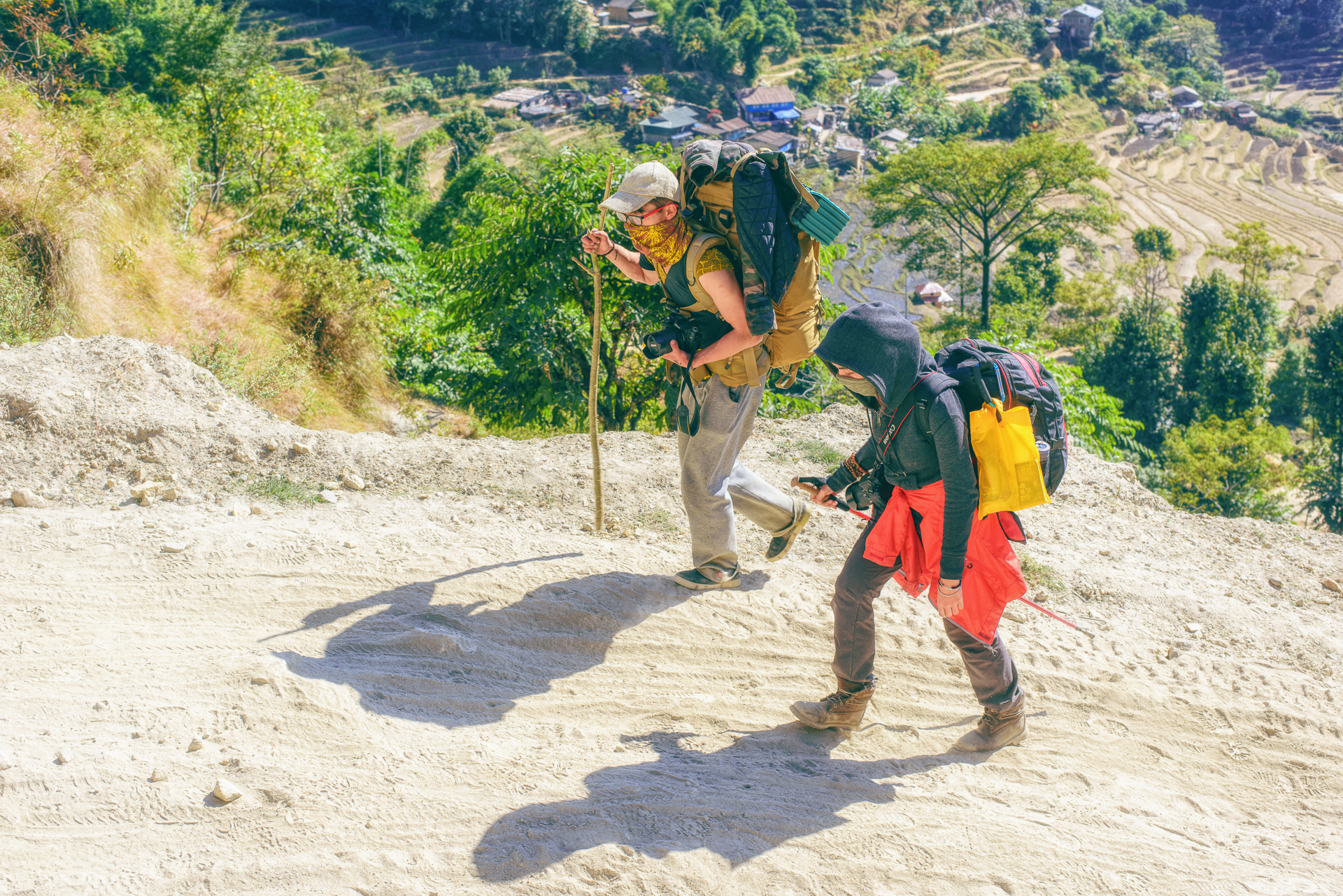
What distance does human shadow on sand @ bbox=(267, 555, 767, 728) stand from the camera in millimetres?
3701

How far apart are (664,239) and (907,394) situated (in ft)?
4.26

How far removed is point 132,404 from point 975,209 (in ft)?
98.0

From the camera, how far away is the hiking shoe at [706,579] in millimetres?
4500

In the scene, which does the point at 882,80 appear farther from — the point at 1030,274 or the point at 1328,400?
the point at 1328,400

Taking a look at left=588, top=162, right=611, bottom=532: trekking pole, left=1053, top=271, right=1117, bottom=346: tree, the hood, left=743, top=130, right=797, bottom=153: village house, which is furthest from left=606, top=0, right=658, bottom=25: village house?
the hood

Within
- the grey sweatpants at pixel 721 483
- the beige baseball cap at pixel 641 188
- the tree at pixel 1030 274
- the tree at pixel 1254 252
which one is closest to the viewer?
the beige baseball cap at pixel 641 188

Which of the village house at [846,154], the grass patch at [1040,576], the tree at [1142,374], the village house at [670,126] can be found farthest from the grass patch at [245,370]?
the village house at [846,154]

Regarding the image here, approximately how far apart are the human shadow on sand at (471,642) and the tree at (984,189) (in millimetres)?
27383

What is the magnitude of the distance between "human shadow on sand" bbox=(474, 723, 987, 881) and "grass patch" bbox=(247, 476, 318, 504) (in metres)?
2.77

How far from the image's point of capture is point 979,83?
3187 inches

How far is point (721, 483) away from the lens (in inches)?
166

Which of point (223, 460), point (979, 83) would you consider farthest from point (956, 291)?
point (223, 460)

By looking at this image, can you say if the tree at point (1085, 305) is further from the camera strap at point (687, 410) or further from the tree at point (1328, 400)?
the camera strap at point (687, 410)

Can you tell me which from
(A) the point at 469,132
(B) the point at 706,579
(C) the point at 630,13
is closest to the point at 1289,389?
(B) the point at 706,579
